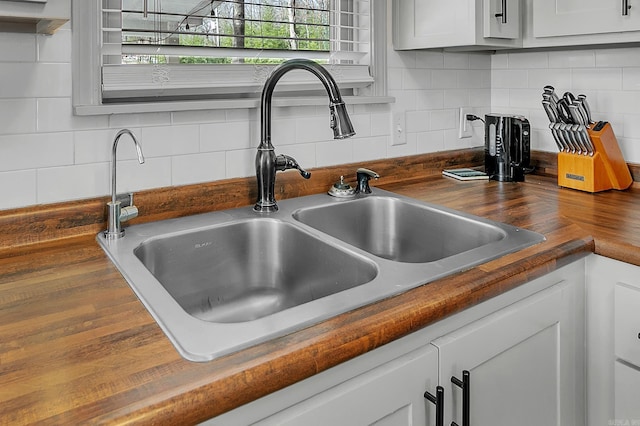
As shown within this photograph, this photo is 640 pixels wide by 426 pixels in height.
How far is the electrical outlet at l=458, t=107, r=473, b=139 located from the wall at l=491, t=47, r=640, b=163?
172 millimetres

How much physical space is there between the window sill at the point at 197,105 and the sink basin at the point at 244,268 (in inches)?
13.3

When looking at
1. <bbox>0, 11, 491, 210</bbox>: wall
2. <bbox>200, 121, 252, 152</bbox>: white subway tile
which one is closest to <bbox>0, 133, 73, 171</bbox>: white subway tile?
<bbox>0, 11, 491, 210</bbox>: wall

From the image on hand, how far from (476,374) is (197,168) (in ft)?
2.97

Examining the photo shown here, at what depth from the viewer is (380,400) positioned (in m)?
0.82

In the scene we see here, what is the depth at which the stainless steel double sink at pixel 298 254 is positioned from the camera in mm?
957

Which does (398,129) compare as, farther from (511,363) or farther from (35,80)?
(35,80)

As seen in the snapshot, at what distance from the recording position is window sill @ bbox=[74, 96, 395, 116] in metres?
1.23

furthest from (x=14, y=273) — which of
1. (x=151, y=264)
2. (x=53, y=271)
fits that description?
(x=151, y=264)

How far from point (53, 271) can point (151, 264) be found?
0.22 meters

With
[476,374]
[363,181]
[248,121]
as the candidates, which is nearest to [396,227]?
[363,181]

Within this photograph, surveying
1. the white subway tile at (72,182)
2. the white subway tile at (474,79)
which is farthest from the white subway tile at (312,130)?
the white subway tile at (474,79)

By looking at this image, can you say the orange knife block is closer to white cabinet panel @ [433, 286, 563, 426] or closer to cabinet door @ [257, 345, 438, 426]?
white cabinet panel @ [433, 286, 563, 426]

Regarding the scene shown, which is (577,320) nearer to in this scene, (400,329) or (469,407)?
(469,407)

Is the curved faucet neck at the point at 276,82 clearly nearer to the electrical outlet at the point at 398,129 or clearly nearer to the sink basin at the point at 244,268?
the sink basin at the point at 244,268
